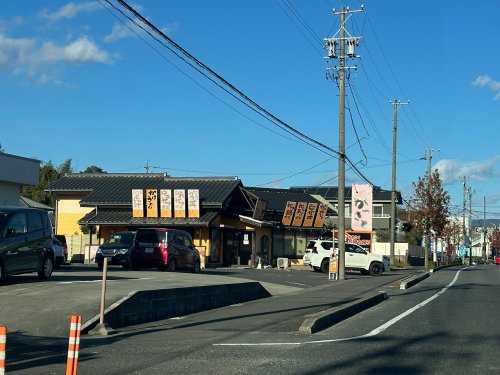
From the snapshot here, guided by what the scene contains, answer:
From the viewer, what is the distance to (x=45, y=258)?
17656mm

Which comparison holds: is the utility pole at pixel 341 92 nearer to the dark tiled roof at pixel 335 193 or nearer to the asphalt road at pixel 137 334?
the asphalt road at pixel 137 334

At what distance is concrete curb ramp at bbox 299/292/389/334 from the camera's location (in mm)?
12633

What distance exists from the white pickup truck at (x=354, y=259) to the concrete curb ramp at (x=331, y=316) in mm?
18225

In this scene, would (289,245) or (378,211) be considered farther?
(378,211)

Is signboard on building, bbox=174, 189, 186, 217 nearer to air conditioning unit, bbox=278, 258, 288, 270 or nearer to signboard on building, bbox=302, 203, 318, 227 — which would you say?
air conditioning unit, bbox=278, 258, 288, 270

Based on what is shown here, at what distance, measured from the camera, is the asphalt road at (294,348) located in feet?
29.7

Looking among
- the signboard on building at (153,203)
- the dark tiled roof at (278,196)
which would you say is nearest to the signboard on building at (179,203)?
the signboard on building at (153,203)

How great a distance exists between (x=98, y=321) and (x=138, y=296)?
1.52 metres

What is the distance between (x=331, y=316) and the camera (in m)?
14.2

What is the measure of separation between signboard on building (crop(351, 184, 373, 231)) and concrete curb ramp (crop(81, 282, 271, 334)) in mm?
17728

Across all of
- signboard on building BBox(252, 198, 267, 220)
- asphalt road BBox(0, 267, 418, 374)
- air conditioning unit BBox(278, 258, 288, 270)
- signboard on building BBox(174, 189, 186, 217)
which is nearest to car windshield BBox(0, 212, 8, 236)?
asphalt road BBox(0, 267, 418, 374)

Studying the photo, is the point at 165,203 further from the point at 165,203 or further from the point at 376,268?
the point at 376,268

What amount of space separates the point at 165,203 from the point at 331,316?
2769 cm

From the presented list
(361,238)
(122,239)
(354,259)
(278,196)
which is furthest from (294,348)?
(361,238)
